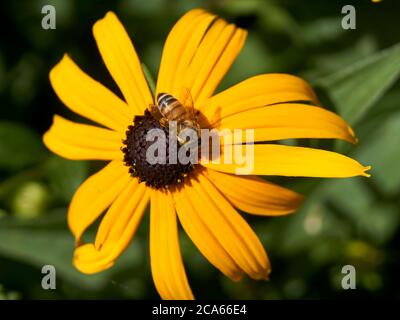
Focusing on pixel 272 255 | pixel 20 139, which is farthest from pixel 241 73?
pixel 20 139

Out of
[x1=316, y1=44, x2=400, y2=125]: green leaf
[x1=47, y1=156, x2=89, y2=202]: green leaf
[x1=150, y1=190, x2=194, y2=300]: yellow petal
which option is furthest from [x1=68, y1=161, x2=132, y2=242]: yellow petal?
[x1=316, y1=44, x2=400, y2=125]: green leaf

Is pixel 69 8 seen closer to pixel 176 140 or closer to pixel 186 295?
pixel 176 140

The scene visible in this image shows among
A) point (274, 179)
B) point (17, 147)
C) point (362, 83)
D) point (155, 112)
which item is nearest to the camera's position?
point (155, 112)

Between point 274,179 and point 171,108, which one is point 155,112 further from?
point 274,179

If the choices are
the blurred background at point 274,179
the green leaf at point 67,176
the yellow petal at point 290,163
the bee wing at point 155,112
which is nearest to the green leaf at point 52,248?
the blurred background at point 274,179

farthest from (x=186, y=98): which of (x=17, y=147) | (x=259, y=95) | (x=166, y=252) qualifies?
(x=17, y=147)

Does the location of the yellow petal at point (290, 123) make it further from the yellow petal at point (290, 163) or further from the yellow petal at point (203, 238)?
the yellow petal at point (203, 238)

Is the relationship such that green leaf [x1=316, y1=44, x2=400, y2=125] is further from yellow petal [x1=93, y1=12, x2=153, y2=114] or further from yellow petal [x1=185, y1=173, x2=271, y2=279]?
yellow petal [x1=93, y1=12, x2=153, y2=114]
